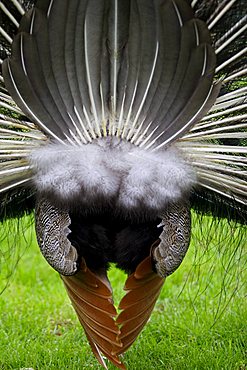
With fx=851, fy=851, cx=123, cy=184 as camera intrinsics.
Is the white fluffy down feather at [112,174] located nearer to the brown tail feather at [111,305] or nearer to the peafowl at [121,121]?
the peafowl at [121,121]

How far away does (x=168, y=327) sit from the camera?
5012 millimetres

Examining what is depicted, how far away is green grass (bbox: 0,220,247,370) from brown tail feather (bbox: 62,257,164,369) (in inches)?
16.3

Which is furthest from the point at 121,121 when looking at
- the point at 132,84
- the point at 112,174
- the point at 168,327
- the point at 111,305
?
the point at 168,327

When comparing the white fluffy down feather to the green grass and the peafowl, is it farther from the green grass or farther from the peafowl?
the green grass

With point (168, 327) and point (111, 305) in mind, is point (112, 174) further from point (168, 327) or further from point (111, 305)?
point (168, 327)

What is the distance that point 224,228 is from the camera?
4.14m

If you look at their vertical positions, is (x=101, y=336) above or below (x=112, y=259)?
below

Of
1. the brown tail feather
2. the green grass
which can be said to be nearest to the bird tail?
the brown tail feather

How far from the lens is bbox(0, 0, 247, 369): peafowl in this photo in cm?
339

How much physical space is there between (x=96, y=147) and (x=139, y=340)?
1754 mm

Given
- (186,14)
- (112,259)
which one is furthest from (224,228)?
(186,14)

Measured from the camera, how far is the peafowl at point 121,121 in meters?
3.39

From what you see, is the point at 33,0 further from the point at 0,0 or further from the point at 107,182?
the point at 107,182

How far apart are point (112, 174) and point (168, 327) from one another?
187 cm
